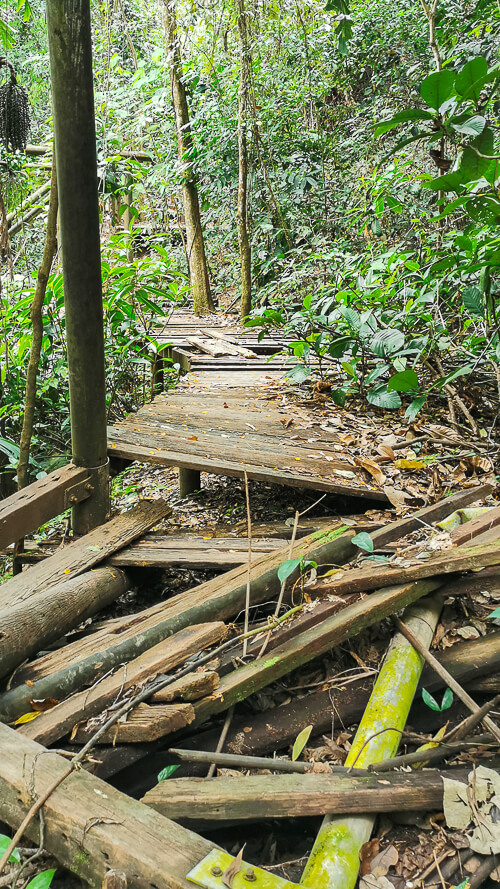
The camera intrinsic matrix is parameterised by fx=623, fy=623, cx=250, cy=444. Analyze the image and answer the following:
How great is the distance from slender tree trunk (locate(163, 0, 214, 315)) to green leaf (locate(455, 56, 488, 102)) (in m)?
8.50

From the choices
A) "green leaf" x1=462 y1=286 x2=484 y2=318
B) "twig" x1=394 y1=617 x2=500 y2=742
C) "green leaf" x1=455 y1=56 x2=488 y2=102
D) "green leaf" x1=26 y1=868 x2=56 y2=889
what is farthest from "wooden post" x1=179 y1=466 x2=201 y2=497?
"green leaf" x1=26 y1=868 x2=56 y2=889

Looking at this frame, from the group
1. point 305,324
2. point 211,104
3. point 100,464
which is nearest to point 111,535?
point 100,464

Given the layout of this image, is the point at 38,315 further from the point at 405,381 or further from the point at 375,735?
the point at 375,735

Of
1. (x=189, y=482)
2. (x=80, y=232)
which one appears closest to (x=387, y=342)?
(x=189, y=482)

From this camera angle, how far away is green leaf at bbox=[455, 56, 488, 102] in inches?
77.9

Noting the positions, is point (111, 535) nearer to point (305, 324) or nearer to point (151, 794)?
point (151, 794)

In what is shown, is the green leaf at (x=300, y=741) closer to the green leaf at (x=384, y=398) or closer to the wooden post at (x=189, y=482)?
the green leaf at (x=384, y=398)

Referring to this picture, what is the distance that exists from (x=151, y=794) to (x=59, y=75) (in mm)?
2628

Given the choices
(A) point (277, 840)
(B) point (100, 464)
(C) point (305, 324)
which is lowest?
(A) point (277, 840)

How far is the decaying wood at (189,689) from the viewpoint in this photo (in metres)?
1.81

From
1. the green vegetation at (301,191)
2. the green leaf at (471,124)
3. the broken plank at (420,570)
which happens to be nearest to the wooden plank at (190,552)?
the broken plank at (420,570)

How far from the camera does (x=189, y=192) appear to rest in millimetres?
10289

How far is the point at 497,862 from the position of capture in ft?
4.93

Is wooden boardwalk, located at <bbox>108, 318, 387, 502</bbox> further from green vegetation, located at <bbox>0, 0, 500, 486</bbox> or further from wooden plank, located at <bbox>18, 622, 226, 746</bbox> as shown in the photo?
wooden plank, located at <bbox>18, 622, 226, 746</bbox>
